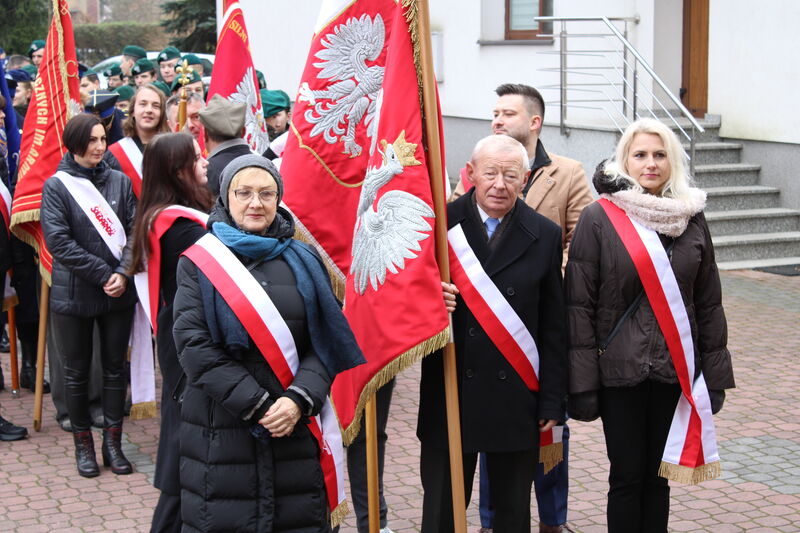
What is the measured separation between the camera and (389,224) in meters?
4.41

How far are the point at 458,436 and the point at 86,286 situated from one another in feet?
9.23

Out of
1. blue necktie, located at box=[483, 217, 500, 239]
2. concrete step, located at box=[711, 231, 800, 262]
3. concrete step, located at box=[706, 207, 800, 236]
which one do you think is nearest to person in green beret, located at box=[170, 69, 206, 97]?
blue necktie, located at box=[483, 217, 500, 239]

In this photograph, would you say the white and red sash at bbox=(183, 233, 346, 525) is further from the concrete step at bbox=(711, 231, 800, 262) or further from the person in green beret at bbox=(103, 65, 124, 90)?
the concrete step at bbox=(711, 231, 800, 262)

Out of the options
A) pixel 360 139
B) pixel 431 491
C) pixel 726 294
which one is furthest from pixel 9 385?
pixel 726 294

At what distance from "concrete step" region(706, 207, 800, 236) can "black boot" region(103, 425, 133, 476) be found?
26.4 ft

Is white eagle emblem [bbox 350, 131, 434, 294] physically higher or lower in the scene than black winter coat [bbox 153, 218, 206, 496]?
higher

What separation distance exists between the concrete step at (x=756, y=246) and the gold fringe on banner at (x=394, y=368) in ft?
27.2

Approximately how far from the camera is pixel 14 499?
595 centimetres

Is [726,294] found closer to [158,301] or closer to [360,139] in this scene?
[360,139]

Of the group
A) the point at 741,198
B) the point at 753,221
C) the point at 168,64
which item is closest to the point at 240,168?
the point at 168,64

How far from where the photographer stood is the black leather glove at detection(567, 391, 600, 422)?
4395 millimetres

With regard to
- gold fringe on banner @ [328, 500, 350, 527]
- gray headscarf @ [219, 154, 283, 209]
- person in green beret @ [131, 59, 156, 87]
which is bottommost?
gold fringe on banner @ [328, 500, 350, 527]

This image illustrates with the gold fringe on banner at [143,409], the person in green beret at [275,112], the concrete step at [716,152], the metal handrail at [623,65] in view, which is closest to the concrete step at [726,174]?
the concrete step at [716,152]

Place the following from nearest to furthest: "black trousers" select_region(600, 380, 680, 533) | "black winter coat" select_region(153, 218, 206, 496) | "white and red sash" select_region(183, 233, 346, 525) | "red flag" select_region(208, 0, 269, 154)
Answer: "white and red sash" select_region(183, 233, 346, 525) → "black trousers" select_region(600, 380, 680, 533) → "black winter coat" select_region(153, 218, 206, 496) → "red flag" select_region(208, 0, 269, 154)
